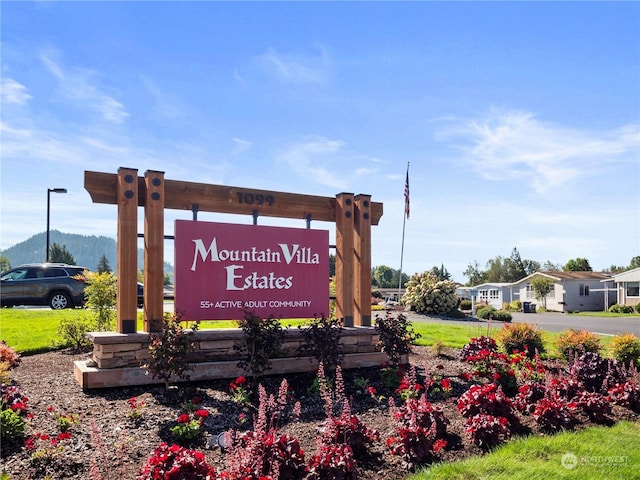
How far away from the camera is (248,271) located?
711 centimetres

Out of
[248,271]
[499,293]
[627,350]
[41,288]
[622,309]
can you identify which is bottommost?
[622,309]

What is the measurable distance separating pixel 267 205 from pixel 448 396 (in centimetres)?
355

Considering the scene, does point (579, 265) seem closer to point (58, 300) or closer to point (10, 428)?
point (58, 300)

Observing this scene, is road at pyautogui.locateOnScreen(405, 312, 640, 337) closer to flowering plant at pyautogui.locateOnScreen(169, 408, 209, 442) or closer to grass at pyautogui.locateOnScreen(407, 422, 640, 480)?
grass at pyautogui.locateOnScreen(407, 422, 640, 480)

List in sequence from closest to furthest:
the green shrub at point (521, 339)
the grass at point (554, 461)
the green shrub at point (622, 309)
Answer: the grass at point (554, 461) < the green shrub at point (521, 339) < the green shrub at point (622, 309)

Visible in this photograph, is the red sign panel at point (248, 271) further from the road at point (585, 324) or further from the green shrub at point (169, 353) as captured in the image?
the road at point (585, 324)

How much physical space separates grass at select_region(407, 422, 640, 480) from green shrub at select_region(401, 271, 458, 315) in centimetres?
1845

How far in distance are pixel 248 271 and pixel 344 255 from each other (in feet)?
5.15

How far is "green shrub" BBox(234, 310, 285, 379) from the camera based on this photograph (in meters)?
6.23

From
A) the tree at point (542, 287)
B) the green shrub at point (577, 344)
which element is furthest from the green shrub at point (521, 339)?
the tree at point (542, 287)

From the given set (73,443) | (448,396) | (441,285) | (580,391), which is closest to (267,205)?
(448,396)

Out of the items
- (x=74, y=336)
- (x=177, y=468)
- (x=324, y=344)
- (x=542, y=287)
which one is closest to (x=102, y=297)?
(x=74, y=336)

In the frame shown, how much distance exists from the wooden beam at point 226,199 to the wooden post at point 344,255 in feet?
0.47

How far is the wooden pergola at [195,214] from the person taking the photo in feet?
20.8
